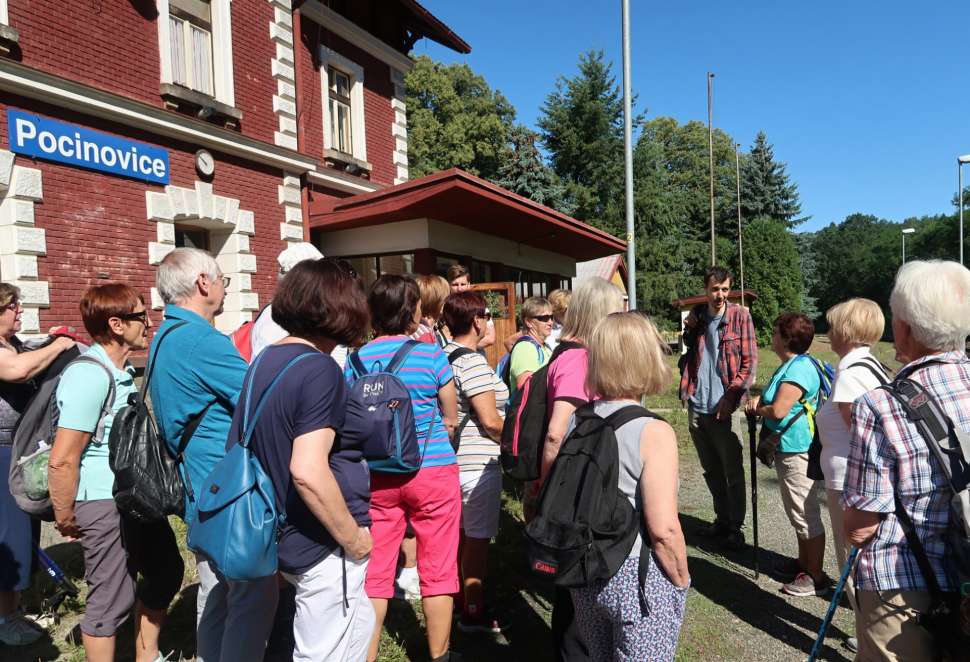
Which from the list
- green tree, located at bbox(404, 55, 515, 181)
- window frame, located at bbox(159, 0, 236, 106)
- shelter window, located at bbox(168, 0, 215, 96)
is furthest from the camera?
green tree, located at bbox(404, 55, 515, 181)

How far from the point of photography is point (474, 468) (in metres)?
3.25

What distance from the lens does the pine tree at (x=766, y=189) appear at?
4275cm

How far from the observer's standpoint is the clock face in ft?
27.7

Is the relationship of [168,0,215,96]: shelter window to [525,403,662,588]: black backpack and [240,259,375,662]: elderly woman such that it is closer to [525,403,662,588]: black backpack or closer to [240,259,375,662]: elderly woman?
[240,259,375,662]: elderly woman

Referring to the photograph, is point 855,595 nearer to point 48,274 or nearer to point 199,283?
point 199,283

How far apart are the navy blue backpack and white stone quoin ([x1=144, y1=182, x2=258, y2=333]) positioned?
6.65 m

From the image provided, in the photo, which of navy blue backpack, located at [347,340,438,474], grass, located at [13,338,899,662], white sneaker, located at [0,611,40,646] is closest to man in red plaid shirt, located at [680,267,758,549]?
grass, located at [13,338,899,662]

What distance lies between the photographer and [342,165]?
1130 cm

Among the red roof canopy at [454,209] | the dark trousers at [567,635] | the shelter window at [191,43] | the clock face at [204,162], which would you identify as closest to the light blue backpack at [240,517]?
the dark trousers at [567,635]

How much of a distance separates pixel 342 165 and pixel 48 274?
18.5 feet

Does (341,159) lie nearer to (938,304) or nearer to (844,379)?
(844,379)

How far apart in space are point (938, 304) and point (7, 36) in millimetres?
8245

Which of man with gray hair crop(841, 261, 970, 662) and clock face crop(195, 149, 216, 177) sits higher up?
clock face crop(195, 149, 216, 177)

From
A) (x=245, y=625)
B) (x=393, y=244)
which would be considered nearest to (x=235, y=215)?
(x=393, y=244)
